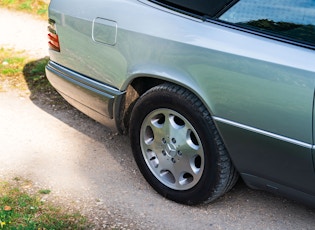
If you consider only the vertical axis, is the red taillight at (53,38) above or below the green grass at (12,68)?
above

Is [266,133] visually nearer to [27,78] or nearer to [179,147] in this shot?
[179,147]

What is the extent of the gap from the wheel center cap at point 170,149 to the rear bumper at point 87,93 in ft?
1.60

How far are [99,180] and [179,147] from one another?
0.79 m

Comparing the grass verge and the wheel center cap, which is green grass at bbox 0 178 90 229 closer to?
→ the wheel center cap

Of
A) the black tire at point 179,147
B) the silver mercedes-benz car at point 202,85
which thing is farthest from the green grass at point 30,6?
the black tire at point 179,147

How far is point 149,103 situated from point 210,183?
64 centimetres

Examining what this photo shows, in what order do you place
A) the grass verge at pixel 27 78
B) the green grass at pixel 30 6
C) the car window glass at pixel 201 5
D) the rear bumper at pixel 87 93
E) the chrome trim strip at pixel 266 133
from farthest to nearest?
the green grass at pixel 30 6 → the grass verge at pixel 27 78 → the rear bumper at pixel 87 93 → the car window glass at pixel 201 5 → the chrome trim strip at pixel 266 133

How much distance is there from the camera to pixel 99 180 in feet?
12.8

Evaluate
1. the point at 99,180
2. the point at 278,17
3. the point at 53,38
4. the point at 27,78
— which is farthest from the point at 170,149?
the point at 27,78

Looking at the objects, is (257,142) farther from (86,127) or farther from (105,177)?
→ (86,127)

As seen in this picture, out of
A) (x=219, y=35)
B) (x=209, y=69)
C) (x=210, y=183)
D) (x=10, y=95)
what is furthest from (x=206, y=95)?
(x=10, y=95)

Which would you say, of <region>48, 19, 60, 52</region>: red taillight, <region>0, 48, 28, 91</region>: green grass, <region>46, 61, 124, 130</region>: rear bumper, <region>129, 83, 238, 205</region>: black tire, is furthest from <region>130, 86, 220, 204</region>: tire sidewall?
<region>0, 48, 28, 91</region>: green grass

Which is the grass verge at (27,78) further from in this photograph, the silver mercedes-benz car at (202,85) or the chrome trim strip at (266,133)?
the chrome trim strip at (266,133)

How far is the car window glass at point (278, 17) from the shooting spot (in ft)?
9.18
